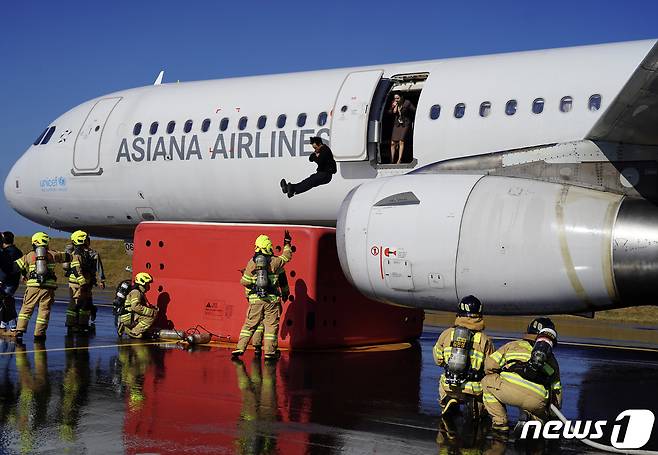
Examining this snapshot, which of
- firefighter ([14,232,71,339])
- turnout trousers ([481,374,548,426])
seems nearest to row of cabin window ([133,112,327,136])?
firefighter ([14,232,71,339])

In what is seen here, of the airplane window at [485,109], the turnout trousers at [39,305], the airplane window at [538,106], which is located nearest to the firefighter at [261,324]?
the turnout trousers at [39,305]

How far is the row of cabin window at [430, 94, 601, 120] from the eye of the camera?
14.4 metres

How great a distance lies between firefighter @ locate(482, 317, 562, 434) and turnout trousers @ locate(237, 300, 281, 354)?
212 inches

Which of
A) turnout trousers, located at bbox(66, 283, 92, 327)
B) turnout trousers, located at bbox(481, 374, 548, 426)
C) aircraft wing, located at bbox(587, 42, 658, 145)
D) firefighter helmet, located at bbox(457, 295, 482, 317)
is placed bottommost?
turnout trousers, located at bbox(481, 374, 548, 426)

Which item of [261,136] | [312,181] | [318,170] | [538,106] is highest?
[538,106]

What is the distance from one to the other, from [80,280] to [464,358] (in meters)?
10.2

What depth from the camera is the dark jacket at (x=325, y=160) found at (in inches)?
640

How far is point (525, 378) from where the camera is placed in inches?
346

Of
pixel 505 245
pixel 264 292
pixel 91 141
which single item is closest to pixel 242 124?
pixel 91 141

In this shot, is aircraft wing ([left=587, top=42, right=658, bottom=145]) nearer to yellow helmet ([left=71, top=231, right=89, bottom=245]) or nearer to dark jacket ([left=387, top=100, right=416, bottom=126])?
dark jacket ([left=387, top=100, right=416, bottom=126])

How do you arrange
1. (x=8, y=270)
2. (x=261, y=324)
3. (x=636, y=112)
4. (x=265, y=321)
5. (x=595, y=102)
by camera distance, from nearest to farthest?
(x=636, y=112) → (x=265, y=321) → (x=595, y=102) → (x=261, y=324) → (x=8, y=270)

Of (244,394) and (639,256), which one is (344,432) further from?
(639,256)

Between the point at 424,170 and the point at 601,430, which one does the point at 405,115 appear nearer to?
the point at 424,170

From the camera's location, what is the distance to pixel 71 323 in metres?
18.4
